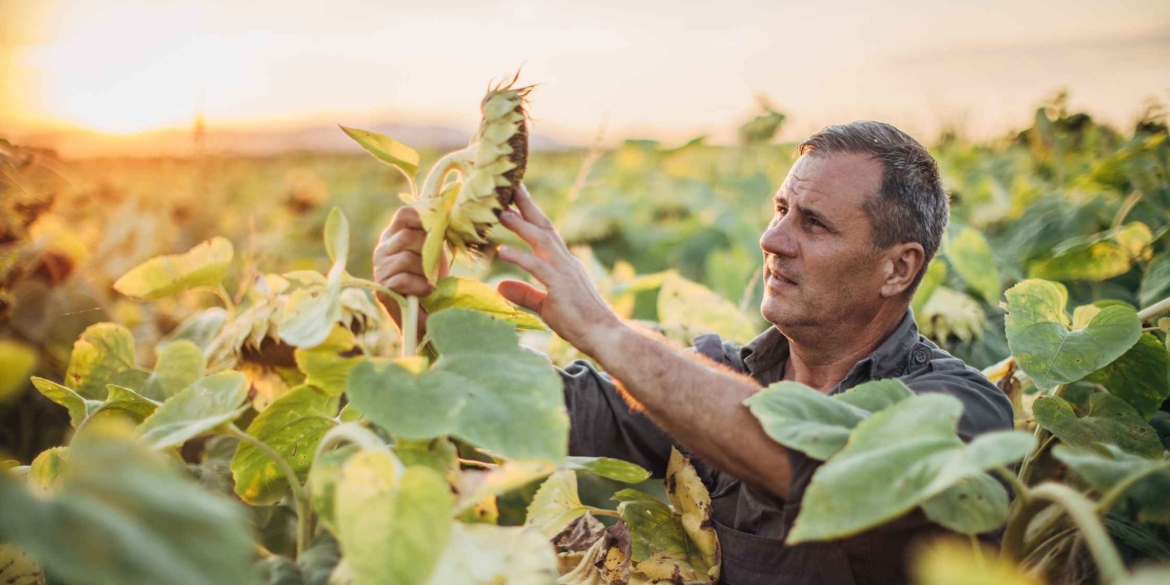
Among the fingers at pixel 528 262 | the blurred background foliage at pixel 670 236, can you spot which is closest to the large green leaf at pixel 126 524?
the blurred background foliage at pixel 670 236

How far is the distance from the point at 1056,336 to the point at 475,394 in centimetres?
119

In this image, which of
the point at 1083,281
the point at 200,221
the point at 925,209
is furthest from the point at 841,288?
the point at 200,221

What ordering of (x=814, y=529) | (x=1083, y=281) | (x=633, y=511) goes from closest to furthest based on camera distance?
(x=814, y=529) < (x=633, y=511) < (x=1083, y=281)

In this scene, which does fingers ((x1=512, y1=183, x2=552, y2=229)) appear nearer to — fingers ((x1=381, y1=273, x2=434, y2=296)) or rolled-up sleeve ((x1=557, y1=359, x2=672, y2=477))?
fingers ((x1=381, y1=273, x2=434, y2=296))

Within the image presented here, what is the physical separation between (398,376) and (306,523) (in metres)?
0.25

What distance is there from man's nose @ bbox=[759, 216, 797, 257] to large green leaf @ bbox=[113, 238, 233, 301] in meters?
1.21

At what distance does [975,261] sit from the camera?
255 cm

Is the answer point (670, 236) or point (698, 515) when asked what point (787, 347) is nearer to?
point (698, 515)

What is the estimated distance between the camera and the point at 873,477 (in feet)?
2.91

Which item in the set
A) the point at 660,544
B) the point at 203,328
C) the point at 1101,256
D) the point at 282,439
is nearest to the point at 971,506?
the point at 660,544

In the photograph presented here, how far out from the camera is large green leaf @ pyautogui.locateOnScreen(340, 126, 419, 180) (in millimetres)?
1183

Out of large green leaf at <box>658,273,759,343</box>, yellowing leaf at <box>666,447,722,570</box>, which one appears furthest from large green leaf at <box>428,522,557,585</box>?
large green leaf at <box>658,273,759,343</box>

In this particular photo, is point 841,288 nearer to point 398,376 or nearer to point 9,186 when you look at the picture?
point 398,376

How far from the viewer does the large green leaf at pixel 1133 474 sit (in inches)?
36.3
